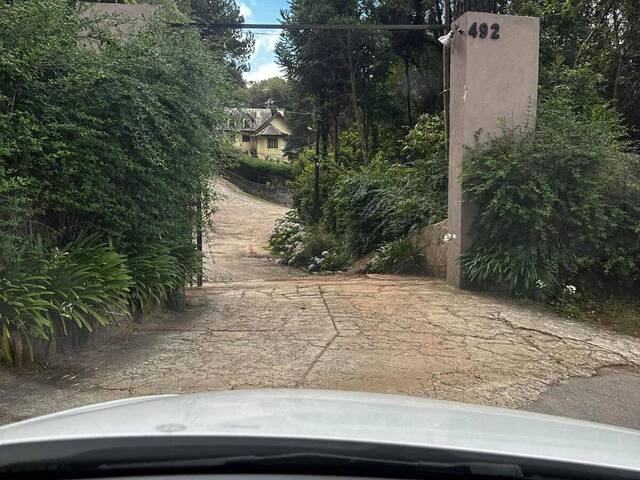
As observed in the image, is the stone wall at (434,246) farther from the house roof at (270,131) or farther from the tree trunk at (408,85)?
the house roof at (270,131)

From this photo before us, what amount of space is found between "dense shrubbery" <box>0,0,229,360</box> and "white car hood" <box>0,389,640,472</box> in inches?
142

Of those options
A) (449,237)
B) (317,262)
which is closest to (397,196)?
(449,237)

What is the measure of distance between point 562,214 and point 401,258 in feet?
12.0

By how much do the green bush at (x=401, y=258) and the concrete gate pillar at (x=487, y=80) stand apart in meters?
1.93

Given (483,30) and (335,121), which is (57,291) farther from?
(335,121)

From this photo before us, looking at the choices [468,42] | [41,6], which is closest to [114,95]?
[41,6]

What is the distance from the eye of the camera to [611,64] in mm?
15609

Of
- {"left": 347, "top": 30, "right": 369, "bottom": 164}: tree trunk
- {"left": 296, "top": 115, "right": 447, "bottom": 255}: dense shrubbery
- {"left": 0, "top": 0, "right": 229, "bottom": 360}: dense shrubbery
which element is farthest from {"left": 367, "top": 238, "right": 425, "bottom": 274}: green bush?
{"left": 347, "top": 30, "right": 369, "bottom": 164}: tree trunk

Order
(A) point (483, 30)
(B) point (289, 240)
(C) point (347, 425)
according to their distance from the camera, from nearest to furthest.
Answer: (C) point (347, 425) → (A) point (483, 30) → (B) point (289, 240)

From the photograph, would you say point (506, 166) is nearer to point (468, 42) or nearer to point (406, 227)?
point (468, 42)

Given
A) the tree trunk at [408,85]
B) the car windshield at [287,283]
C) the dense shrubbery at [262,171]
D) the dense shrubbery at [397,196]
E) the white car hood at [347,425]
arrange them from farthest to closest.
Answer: the dense shrubbery at [262,171], the tree trunk at [408,85], the dense shrubbery at [397,196], the car windshield at [287,283], the white car hood at [347,425]

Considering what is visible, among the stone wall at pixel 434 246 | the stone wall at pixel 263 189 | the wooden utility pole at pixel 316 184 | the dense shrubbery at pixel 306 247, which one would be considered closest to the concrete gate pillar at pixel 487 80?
the stone wall at pixel 434 246

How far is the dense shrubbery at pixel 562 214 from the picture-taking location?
347 inches

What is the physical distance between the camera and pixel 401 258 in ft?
39.3
